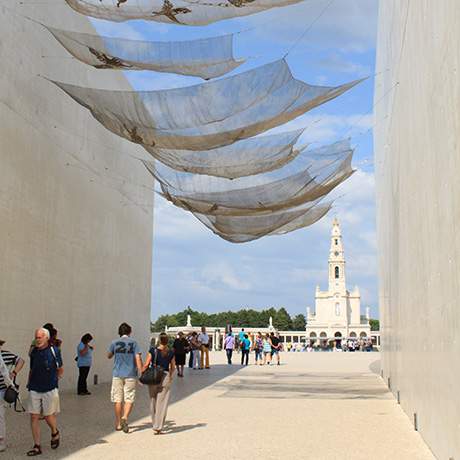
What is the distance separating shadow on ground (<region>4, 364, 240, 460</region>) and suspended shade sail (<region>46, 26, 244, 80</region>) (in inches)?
197

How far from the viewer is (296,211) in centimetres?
1307

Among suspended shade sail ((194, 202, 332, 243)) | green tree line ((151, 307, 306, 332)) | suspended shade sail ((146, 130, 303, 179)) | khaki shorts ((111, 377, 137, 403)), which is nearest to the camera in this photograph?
khaki shorts ((111, 377, 137, 403))

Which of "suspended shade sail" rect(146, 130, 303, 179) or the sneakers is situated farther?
"suspended shade sail" rect(146, 130, 303, 179)

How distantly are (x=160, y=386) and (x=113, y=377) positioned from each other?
2.10 feet

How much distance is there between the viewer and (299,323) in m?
138

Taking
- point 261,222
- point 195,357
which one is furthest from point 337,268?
point 261,222

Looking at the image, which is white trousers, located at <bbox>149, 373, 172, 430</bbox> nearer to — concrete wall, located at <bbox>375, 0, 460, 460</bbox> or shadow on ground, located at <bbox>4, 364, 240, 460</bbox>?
shadow on ground, located at <bbox>4, 364, 240, 460</bbox>

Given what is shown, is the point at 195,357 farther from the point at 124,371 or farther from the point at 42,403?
the point at 42,403

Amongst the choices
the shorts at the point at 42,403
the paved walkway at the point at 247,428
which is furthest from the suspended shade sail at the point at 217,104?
the shorts at the point at 42,403

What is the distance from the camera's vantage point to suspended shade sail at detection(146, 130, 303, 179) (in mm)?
10789

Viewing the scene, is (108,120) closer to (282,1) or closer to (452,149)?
(282,1)

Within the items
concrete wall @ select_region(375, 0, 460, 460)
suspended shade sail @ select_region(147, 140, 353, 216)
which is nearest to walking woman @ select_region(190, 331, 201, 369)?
suspended shade sail @ select_region(147, 140, 353, 216)

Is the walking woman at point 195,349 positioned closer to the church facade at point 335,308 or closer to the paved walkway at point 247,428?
the paved walkway at point 247,428

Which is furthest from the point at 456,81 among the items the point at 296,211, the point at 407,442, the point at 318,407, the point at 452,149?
the point at 296,211
